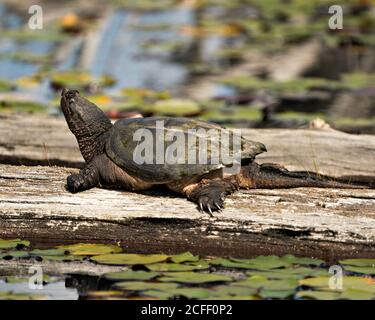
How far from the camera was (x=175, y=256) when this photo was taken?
16.2 feet

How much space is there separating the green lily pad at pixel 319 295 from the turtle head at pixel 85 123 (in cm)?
185

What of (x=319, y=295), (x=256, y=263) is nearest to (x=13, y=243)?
(x=256, y=263)

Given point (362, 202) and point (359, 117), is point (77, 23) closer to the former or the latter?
point (359, 117)

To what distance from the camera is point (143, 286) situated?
14.6ft

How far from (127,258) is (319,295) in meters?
1.09

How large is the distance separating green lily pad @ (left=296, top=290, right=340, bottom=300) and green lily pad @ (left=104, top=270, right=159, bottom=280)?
0.74 m

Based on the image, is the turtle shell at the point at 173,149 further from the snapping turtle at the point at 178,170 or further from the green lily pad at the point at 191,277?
the green lily pad at the point at 191,277

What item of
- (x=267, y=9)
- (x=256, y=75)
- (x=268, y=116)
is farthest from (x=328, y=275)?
(x=267, y=9)

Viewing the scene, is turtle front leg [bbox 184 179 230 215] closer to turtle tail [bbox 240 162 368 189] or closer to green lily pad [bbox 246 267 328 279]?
turtle tail [bbox 240 162 368 189]

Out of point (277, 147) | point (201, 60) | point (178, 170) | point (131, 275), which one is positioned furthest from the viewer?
point (201, 60)

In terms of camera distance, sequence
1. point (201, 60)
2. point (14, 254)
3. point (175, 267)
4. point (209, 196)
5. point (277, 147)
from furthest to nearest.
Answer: point (201, 60) → point (277, 147) → point (209, 196) → point (14, 254) → point (175, 267)

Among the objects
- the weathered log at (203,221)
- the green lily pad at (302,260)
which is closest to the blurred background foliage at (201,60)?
the weathered log at (203,221)

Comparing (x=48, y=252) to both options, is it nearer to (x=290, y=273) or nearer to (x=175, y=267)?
(x=175, y=267)

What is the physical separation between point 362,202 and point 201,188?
2.98 ft
